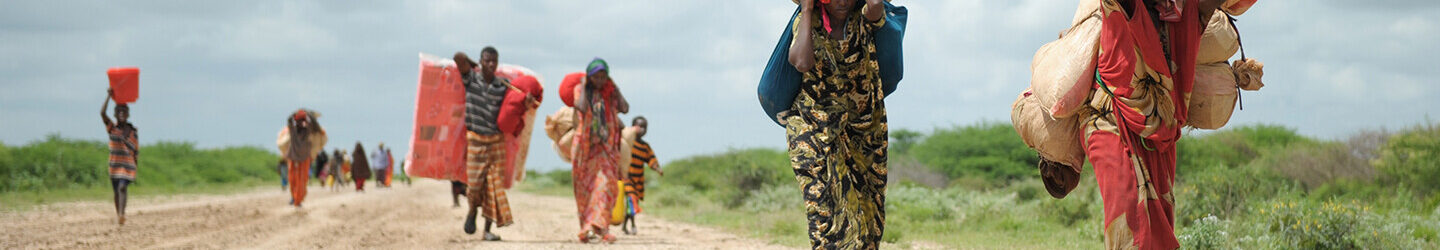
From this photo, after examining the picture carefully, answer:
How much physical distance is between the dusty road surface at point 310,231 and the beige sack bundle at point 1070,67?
6.16 metres

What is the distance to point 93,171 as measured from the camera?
33.4 m

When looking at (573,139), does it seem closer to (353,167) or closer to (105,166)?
(353,167)

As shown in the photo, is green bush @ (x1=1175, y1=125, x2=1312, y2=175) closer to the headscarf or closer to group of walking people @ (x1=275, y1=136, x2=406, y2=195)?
the headscarf

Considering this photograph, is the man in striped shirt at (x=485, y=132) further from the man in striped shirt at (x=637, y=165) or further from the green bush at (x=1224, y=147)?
the green bush at (x=1224, y=147)

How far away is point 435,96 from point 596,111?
1.98 meters

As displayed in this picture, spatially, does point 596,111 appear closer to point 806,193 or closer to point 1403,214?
point 806,193

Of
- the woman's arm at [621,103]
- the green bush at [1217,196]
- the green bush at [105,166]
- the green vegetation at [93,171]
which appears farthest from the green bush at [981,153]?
the green bush at [105,166]

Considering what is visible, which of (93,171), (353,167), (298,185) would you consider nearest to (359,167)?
(353,167)

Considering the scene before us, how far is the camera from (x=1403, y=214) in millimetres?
10805

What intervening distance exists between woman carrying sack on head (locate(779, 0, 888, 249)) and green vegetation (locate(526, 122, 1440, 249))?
124 inches

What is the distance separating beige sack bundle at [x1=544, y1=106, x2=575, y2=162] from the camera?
12836 mm

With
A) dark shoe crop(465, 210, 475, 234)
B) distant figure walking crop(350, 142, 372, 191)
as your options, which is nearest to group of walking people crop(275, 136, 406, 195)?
distant figure walking crop(350, 142, 372, 191)

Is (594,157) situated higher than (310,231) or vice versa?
(594,157)

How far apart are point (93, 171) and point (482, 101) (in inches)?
1070
